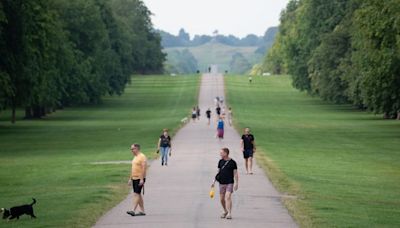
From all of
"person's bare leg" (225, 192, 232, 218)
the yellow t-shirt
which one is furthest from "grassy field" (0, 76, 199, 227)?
"person's bare leg" (225, 192, 232, 218)

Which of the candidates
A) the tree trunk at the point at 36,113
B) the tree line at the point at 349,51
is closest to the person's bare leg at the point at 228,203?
the tree line at the point at 349,51

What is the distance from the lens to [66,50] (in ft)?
269

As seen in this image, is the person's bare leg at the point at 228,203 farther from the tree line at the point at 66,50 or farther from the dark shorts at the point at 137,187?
the tree line at the point at 66,50

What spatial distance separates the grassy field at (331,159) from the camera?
79.5 feet

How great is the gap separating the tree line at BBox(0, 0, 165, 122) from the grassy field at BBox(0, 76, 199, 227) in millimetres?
2550

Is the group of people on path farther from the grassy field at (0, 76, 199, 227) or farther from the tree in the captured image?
the tree

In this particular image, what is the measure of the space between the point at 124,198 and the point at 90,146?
96.9ft

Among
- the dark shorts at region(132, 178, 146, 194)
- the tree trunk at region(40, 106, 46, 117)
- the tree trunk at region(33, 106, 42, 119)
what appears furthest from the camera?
the tree trunk at region(40, 106, 46, 117)

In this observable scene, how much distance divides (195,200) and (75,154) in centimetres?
2435

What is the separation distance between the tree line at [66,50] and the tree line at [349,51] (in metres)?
21.7

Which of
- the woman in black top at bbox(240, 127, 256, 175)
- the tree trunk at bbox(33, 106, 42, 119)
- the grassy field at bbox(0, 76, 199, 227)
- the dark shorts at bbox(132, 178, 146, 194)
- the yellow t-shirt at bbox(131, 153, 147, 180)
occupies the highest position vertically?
the yellow t-shirt at bbox(131, 153, 147, 180)

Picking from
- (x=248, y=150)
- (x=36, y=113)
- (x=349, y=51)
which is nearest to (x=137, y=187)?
(x=248, y=150)

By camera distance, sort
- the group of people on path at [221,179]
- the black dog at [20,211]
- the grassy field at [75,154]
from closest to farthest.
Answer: the black dog at [20,211] → the group of people on path at [221,179] → the grassy field at [75,154]

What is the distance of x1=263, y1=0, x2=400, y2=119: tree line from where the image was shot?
61938 mm
